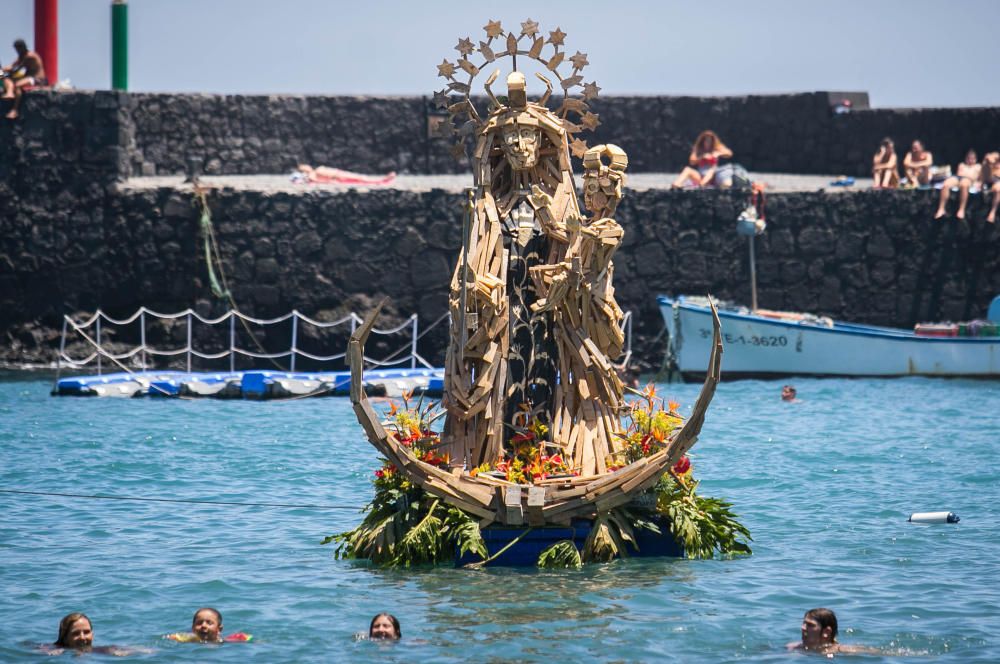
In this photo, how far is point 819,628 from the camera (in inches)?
449

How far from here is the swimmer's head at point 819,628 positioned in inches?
449

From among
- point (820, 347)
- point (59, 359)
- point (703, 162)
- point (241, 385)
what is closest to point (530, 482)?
point (241, 385)

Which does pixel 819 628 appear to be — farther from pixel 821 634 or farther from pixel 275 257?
pixel 275 257

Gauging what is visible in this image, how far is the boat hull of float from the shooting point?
30188 millimetres

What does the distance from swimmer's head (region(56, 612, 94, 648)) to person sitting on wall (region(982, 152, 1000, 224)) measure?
2378 centimetres

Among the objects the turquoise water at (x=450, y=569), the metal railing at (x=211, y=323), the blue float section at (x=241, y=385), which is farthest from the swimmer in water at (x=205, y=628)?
the metal railing at (x=211, y=323)

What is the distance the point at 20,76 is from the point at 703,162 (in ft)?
40.6

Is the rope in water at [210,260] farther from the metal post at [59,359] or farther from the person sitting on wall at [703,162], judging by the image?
the person sitting on wall at [703,162]

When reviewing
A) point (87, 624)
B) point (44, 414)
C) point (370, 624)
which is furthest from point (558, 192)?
point (44, 414)

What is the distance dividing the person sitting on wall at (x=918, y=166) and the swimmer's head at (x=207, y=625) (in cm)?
2318

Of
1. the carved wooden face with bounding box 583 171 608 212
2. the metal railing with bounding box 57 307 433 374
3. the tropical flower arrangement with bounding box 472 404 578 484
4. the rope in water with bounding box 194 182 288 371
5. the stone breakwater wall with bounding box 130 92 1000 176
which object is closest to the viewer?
the tropical flower arrangement with bounding box 472 404 578 484

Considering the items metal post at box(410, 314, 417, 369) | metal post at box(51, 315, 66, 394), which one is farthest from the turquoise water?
metal post at box(410, 314, 417, 369)

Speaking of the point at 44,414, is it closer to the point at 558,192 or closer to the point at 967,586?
the point at 558,192

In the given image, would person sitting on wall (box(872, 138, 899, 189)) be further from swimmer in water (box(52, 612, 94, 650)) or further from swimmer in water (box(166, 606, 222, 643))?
swimmer in water (box(52, 612, 94, 650))
